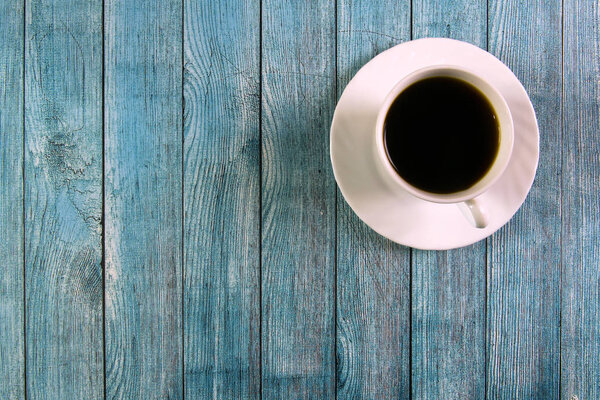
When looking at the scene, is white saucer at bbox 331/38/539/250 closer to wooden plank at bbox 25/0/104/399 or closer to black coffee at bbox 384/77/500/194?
black coffee at bbox 384/77/500/194

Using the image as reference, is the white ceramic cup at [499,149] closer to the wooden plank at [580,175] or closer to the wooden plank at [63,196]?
the wooden plank at [580,175]

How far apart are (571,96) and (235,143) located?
0.42 metres

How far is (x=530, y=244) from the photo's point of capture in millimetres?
582

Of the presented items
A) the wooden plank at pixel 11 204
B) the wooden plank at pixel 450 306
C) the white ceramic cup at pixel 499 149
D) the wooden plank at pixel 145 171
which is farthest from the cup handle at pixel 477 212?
the wooden plank at pixel 11 204

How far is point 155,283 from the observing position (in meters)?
0.58

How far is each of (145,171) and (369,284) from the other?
306 mm

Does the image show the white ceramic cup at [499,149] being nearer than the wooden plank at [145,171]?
Yes

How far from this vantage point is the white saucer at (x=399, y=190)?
19.5 inches

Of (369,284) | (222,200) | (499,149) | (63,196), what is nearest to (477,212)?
(499,149)

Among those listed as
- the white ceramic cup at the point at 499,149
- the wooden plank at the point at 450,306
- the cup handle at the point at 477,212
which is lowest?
the wooden plank at the point at 450,306

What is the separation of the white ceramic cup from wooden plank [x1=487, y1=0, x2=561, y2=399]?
0.17 metres

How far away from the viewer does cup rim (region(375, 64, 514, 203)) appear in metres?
0.43

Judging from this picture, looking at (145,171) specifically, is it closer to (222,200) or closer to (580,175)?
(222,200)

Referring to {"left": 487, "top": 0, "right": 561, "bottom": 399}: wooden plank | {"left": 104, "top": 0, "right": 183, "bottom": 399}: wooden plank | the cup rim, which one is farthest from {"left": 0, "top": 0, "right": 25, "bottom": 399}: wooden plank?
{"left": 487, "top": 0, "right": 561, "bottom": 399}: wooden plank
